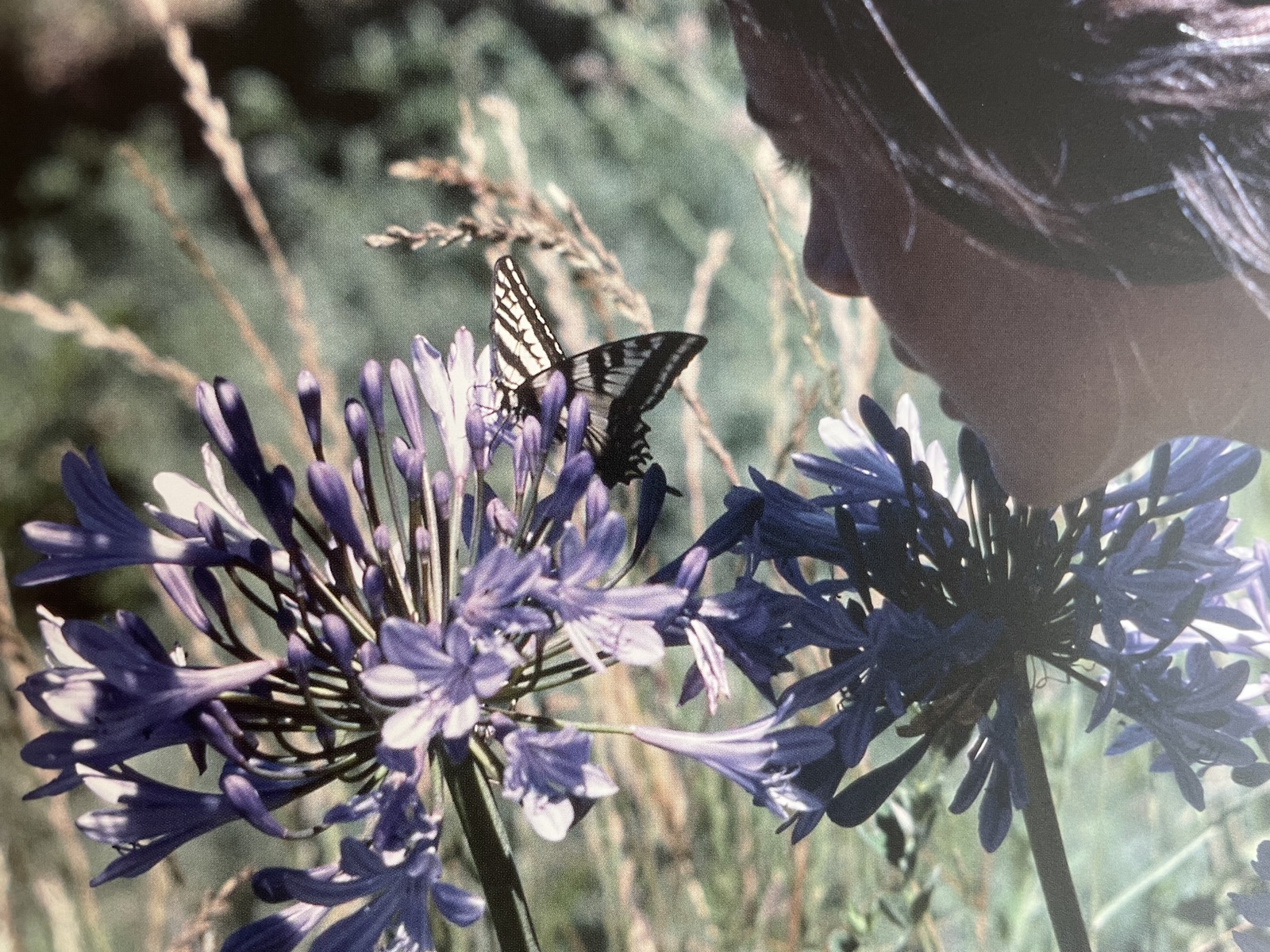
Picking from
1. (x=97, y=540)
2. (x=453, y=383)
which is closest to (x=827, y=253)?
(x=453, y=383)

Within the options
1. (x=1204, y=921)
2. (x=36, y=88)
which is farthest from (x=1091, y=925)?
(x=36, y=88)

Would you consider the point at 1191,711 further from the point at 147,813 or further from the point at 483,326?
the point at 483,326

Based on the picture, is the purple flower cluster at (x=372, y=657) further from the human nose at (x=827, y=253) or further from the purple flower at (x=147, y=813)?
the human nose at (x=827, y=253)

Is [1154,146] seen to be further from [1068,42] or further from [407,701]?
[407,701]

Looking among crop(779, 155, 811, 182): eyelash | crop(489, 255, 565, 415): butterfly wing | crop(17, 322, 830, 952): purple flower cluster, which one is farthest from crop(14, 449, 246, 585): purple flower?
crop(779, 155, 811, 182): eyelash

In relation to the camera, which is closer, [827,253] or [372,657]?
[372,657]

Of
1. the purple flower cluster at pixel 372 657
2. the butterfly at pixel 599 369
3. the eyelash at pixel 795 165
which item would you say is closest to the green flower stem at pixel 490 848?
the purple flower cluster at pixel 372 657
